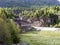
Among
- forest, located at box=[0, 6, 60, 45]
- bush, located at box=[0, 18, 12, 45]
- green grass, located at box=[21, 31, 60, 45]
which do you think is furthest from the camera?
green grass, located at box=[21, 31, 60, 45]

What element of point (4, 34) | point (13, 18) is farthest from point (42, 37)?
point (4, 34)

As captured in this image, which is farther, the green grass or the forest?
the green grass

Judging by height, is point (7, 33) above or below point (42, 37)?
above

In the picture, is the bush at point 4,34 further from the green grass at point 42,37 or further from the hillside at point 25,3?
the hillside at point 25,3

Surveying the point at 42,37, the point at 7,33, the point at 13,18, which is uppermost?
the point at 13,18

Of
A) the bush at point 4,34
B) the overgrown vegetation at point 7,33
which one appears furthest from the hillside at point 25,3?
the bush at point 4,34

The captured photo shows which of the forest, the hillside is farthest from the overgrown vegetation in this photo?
the hillside

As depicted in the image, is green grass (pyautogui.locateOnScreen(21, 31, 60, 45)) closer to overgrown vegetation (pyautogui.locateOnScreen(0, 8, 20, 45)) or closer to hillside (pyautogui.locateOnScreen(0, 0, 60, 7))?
overgrown vegetation (pyautogui.locateOnScreen(0, 8, 20, 45))

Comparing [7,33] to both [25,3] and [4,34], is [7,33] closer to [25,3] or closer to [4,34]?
[4,34]
